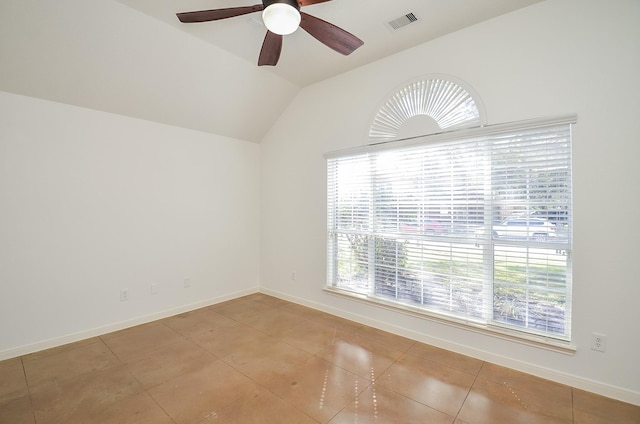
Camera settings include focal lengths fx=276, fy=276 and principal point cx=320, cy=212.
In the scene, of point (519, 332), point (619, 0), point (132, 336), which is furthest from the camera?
point (132, 336)

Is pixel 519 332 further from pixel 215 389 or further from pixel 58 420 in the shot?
pixel 58 420

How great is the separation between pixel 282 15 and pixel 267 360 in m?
2.78

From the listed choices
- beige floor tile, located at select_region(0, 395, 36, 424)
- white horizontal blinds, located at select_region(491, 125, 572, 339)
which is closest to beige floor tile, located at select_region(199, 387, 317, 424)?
beige floor tile, located at select_region(0, 395, 36, 424)

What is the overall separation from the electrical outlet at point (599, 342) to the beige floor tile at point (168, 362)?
3159 millimetres

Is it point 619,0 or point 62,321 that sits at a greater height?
point 619,0

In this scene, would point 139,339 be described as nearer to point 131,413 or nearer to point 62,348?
point 62,348

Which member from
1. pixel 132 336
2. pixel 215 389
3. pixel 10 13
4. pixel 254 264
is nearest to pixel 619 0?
pixel 215 389

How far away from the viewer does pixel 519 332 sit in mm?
2387

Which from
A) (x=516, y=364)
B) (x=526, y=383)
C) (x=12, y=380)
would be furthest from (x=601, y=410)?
(x=12, y=380)

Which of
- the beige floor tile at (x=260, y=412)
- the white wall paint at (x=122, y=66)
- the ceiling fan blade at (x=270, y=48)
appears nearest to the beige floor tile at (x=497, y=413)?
the beige floor tile at (x=260, y=412)

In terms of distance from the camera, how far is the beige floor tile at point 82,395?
6.19 feet

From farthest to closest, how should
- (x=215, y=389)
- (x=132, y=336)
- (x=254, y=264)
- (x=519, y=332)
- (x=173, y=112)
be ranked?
(x=254, y=264), (x=173, y=112), (x=132, y=336), (x=519, y=332), (x=215, y=389)

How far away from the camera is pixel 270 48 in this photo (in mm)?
2279

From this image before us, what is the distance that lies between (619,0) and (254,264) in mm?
4884
